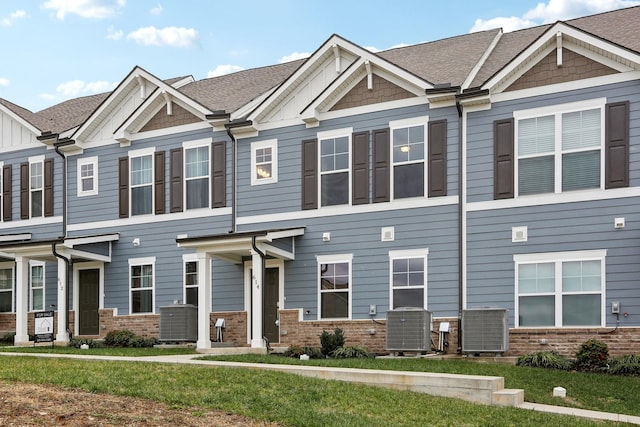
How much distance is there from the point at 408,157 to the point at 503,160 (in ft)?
7.26

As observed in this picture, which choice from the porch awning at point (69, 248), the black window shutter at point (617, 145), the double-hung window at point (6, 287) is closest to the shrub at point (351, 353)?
the black window shutter at point (617, 145)

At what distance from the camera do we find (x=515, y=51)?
19.1 meters

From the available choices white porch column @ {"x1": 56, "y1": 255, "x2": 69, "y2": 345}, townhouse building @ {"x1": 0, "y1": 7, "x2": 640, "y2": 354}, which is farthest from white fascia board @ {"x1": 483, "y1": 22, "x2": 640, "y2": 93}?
white porch column @ {"x1": 56, "y1": 255, "x2": 69, "y2": 345}

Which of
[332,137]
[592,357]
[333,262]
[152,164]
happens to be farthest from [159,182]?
[592,357]

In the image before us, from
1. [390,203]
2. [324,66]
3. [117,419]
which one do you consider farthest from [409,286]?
[117,419]

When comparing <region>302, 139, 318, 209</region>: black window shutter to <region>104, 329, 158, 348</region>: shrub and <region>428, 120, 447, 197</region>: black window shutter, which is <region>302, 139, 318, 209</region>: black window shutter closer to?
<region>428, 120, 447, 197</region>: black window shutter

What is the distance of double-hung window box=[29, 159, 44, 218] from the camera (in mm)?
22719

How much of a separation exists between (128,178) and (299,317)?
6.47 meters

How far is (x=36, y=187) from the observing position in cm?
2288

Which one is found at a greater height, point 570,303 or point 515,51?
point 515,51

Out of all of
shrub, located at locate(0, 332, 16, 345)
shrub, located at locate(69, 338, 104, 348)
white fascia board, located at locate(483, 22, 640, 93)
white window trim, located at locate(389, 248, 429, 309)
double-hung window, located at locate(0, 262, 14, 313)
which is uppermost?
white fascia board, located at locate(483, 22, 640, 93)

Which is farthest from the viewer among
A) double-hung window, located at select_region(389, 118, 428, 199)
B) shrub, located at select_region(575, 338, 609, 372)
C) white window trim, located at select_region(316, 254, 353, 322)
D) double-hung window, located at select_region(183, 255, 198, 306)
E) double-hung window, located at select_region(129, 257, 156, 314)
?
double-hung window, located at select_region(129, 257, 156, 314)

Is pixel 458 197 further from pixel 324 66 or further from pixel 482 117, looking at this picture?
pixel 324 66

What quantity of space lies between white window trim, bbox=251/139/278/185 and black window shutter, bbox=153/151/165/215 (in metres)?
2.79
